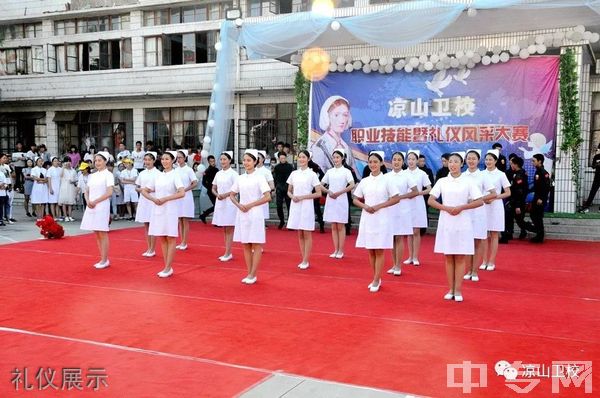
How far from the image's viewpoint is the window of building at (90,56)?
20766mm

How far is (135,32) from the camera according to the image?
2041 centimetres

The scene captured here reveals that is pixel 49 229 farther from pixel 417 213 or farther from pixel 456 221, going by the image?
pixel 456 221

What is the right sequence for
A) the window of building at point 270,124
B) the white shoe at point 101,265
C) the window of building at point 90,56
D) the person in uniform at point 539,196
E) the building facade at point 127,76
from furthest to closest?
the window of building at point 90,56
the building facade at point 127,76
the window of building at point 270,124
the person in uniform at point 539,196
the white shoe at point 101,265

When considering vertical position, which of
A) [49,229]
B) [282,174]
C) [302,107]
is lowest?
[49,229]

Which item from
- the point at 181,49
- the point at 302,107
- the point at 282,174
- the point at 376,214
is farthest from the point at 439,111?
the point at 181,49

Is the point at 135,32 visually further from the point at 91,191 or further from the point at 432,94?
the point at 91,191

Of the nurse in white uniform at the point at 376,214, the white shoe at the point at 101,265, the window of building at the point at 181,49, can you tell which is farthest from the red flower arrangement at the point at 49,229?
the window of building at the point at 181,49

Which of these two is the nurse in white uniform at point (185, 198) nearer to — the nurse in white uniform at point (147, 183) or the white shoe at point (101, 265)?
the nurse in white uniform at point (147, 183)

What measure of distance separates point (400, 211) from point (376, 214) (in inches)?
52.1

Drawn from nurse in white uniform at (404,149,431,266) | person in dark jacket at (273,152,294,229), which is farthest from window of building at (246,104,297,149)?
nurse in white uniform at (404,149,431,266)

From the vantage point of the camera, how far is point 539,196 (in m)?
9.95

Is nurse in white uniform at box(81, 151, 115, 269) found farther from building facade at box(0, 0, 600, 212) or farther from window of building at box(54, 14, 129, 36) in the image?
window of building at box(54, 14, 129, 36)

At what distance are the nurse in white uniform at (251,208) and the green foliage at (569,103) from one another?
7.57m

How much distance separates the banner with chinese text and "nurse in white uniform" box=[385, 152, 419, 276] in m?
5.44
